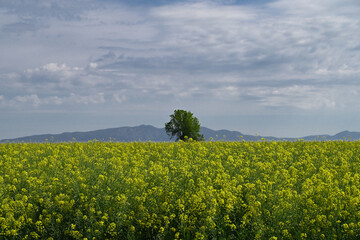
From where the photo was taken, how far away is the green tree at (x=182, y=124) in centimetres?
5734

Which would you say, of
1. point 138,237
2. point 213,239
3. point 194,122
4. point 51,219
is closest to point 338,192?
point 213,239

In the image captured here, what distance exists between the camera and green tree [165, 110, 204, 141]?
57.3 meters

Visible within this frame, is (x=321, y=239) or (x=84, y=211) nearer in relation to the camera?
(x=321, y=239)

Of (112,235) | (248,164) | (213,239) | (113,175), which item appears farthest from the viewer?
(248,164)

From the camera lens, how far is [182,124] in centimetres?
A: 5822

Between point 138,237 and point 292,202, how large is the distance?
3168 millimetres

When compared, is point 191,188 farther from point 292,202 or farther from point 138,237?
point 292,202

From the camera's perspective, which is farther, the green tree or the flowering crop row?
the green tree

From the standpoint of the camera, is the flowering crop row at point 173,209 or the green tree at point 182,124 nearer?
the flowering crop row at point 173,209

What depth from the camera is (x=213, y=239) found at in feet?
22.2

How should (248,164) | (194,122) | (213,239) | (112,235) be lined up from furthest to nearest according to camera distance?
(194,122), (248,164), (112,235), (213,239)

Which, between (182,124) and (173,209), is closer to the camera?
(173,209)

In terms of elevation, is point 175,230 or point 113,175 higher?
point 113,175

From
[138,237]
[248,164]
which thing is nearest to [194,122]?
[248,164]
